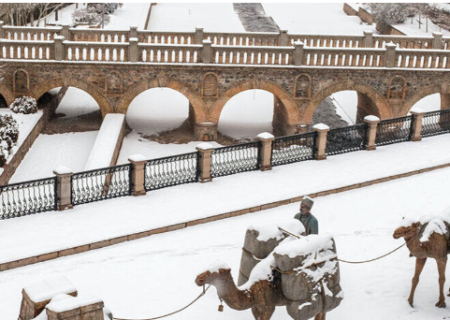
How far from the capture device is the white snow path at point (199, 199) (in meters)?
14.3

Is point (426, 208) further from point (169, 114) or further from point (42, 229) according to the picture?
point (169, 114)

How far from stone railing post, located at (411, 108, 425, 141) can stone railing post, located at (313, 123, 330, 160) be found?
2.94m

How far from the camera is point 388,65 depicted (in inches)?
1026

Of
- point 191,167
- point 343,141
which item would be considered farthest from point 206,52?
point 191,167

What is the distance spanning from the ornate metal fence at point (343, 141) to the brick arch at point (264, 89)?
647 centimetres

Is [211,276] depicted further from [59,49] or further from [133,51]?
[59,49]

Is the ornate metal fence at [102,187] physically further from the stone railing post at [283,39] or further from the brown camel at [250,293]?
the stone railing post at [283,39]

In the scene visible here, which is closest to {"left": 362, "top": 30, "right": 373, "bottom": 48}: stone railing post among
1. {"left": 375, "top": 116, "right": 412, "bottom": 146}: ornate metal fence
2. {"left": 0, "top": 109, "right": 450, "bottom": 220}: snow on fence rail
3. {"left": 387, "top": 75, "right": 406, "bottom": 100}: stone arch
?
{"left": 387, "top": 75, "right": 406, "bottom": 100}: stone arch

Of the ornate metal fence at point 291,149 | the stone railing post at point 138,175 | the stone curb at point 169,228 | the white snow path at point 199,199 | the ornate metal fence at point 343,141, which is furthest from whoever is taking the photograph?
the ornate metal fence at point 343,141

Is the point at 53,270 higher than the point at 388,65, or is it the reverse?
the point at 388,65

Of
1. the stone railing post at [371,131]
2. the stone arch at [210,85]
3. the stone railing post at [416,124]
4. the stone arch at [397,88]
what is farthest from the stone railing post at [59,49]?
the stone railing post at [416,124]

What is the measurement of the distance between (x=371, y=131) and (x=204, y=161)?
4974 mm

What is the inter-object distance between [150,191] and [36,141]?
8.63 meters

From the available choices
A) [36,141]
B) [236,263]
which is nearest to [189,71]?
[36,141]
